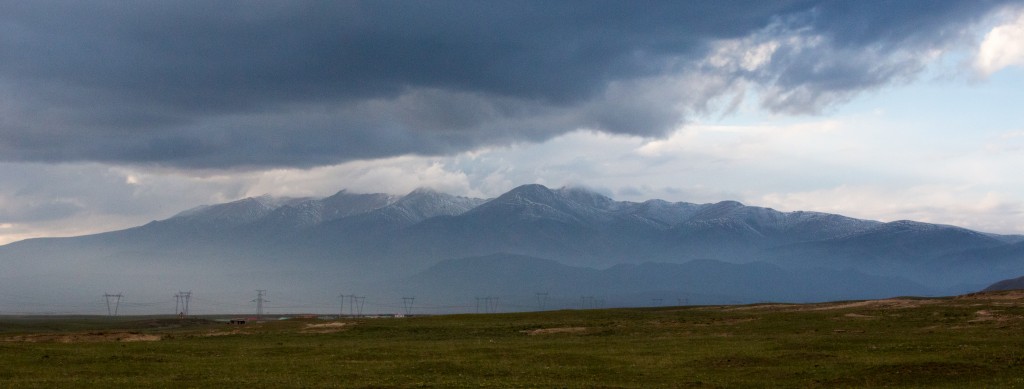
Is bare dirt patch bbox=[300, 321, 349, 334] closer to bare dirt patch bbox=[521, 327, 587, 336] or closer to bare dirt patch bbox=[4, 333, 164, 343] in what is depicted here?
bare dirt patch bbox=[4, 333, 164, 343]

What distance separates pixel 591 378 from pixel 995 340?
113ft

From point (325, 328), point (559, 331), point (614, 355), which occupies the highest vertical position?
point (325, 328)

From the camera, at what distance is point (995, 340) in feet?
215

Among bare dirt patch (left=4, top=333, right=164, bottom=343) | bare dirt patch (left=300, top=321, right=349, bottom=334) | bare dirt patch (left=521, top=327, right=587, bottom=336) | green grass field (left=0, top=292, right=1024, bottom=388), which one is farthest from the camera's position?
bare dirt patch (left=300, top=321, right=349, bottom=334)

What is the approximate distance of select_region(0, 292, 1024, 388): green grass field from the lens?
2056 inches

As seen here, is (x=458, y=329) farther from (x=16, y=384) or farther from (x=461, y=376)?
(x=16, y=384)

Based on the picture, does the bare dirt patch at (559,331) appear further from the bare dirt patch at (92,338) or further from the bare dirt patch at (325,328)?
the bare dirt patch at (92,338)

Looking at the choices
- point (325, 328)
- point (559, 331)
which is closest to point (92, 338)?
point (325, 328)

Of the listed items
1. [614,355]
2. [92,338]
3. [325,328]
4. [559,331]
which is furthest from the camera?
[325,328]

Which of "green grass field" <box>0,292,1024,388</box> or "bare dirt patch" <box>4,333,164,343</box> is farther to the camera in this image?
"bare dirt patch" <box>4,333,164,343</box>

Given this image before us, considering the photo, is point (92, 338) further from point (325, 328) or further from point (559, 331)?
point (559, 331)

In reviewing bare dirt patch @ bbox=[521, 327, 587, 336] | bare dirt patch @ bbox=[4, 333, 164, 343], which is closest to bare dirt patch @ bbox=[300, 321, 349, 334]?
bare dirt patch @ bbox=[4, 333, 164, 343]

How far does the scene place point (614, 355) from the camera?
66.4m

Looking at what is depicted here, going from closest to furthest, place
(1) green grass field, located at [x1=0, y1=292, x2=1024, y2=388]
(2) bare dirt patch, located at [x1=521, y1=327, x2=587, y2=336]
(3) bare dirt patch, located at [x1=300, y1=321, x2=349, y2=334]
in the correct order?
(1) green grass field, located at [x1=0, y1=292, x2=1024, y2=388] < (2) bare dirt patch, located at [x1=521, y1=327, x2=587, y2=336] < (3) bare dirt patch, located at [x1=300, y1=321, x2=349, y2=334]
